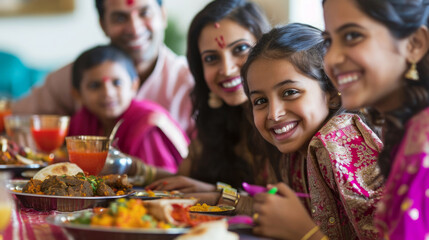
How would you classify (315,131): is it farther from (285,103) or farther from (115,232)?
(115,232)

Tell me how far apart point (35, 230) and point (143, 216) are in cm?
28

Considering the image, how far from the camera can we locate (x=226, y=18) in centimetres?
196

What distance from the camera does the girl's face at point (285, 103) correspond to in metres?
1.37

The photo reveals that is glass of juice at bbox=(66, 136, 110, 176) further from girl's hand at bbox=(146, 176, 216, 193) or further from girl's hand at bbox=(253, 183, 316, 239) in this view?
girl's hand at bbox=(253, 183, 316, 239)

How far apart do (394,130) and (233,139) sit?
122 centimetres

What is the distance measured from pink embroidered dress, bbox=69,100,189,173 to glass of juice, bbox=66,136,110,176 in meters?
0.85

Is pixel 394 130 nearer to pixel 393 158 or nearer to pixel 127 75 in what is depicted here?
pixel 393 158

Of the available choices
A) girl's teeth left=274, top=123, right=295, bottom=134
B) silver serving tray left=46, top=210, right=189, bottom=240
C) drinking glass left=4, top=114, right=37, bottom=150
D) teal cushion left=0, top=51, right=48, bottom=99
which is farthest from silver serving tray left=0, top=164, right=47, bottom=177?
teal cushion left=0, top=51, right=48, bottom=99

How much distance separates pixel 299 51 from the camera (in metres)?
1.43

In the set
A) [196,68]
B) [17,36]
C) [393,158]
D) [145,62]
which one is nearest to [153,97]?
[145,62]

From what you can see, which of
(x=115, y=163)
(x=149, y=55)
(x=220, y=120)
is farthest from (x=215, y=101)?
(x=149, y=55)

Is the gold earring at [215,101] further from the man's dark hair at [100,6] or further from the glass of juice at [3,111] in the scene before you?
the glass of juice at [3,111]

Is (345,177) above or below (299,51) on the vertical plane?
below

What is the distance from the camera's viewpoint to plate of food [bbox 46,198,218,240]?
0.84 meters
